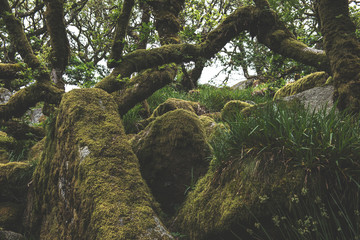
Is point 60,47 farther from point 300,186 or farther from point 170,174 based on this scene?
point 300,186

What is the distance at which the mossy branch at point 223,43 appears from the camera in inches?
168

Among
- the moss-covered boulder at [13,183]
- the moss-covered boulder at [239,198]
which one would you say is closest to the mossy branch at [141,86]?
the moss-covered boulder at [13,183]

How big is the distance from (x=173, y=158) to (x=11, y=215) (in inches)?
101

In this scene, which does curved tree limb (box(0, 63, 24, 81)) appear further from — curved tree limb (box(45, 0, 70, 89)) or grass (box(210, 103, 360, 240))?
grass (box(210, 103, 360, 240))

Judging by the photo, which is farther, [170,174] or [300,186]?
[170,174]

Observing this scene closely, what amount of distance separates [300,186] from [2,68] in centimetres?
557

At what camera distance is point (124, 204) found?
200cm

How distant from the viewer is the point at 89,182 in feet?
7.07

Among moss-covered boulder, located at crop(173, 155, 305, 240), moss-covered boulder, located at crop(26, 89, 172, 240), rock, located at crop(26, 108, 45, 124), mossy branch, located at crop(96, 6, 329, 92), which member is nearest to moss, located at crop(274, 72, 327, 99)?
mossy branch, located at crop(96, 6, 329, 92)

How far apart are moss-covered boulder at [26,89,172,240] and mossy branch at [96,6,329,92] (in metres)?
1.34

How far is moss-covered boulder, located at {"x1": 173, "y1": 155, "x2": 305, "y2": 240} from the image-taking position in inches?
86.1

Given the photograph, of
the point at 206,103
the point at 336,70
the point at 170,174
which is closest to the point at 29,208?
the point at 170,174

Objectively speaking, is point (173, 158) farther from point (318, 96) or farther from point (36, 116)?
point (36, 116)

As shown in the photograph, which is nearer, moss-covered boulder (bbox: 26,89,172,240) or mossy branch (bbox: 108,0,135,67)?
moss-covered boulder (bbox: 26,89,172,240)
